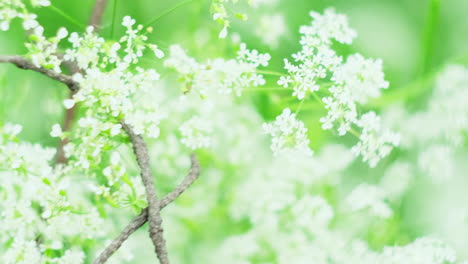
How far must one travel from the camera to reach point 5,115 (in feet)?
1.79

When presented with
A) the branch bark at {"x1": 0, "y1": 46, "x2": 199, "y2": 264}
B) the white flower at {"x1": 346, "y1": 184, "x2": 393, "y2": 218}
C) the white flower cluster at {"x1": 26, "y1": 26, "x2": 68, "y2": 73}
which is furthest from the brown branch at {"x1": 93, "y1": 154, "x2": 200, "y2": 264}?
the white flower at {"x1": 346, "y1": 184, "x2": 393, "y2": 218}

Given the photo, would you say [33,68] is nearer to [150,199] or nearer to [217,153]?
[150,199]

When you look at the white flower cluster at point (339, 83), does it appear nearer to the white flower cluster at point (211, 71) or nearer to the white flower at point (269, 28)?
the white flower cluster at point (211, 71)

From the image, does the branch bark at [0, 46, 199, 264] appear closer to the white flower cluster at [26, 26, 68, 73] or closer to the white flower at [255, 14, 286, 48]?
the white flower cluster at [26, 26, 68, 73]

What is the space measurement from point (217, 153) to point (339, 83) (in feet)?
1.03

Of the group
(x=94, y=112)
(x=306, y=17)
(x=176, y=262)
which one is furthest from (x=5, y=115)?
(x=306, y=17)

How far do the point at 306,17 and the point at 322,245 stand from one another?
34 cm

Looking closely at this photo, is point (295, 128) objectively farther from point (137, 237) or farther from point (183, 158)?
point (137, 237)

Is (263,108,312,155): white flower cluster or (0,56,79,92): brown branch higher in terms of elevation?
(0,56,79,92): brown branch

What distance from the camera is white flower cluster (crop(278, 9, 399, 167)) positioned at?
16.2 inches

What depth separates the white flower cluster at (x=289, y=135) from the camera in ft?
1.33

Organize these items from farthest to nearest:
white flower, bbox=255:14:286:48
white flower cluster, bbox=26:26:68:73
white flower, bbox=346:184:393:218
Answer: white flower, bbox=255:14:286:48 → white flower, bbox=346:184:393:218 → white flower cluster, bbox=26:26:68:73

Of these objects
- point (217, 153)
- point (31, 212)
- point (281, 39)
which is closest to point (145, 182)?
point (31, 212)

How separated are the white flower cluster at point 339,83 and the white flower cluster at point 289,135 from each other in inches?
0.6
